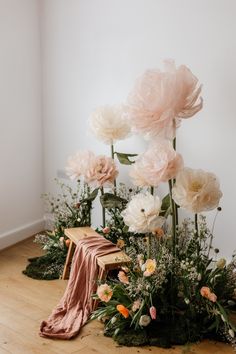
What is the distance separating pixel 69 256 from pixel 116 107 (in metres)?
1.09

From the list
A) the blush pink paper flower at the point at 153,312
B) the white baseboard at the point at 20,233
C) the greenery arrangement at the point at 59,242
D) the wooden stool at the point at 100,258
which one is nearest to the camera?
the blush pink paper flower at the point at 153,312

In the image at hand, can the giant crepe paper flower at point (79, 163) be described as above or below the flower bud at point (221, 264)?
above

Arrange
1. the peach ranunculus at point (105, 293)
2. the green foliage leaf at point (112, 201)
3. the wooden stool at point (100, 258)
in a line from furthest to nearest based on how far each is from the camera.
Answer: the green foliage leaf at point (112, 201) < the wooden stool at point (100, 258) < the peach ranunculus at point (105, 293)

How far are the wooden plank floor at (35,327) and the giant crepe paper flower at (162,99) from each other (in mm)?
1164

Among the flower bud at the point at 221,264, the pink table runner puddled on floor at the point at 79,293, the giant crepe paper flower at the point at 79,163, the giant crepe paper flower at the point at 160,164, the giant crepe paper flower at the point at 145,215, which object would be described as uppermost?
the giant crepe paper flower at the point at 160,164

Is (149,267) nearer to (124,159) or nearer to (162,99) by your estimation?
(162,99)

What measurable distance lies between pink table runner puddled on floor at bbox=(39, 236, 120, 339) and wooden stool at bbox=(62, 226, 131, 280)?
6 cm

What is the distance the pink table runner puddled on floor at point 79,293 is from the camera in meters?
2.88

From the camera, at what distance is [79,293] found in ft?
10.1

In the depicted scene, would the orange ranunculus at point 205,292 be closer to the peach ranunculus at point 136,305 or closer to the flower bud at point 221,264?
the flower bud at point 221,264

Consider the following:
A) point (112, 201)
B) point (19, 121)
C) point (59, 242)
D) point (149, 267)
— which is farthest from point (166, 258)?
point (19, 121)

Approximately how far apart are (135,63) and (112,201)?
1042 millimetres

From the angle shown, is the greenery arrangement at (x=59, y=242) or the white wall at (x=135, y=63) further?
the greenery arrangement at (x=59, y=242)

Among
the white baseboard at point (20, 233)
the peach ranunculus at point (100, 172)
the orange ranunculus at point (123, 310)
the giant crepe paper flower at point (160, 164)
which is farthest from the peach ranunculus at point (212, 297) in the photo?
the white baseboard at point (20, 233)
